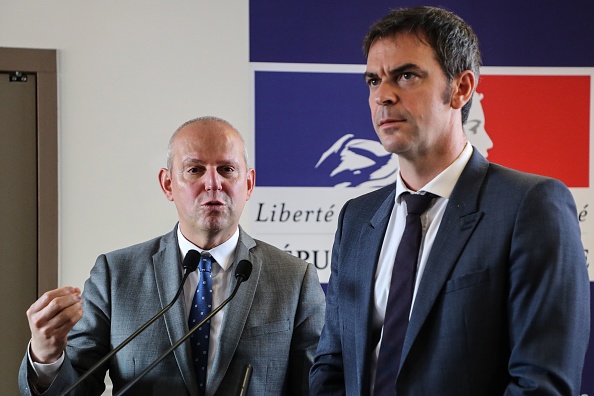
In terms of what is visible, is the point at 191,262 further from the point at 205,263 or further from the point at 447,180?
the point at 447,180

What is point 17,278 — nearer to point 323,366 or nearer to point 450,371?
point 323,366

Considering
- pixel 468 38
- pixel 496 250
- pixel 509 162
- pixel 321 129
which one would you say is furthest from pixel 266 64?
pixel 496 250

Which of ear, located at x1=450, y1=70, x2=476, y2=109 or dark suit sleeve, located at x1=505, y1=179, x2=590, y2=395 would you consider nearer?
dark suit sleeve, located at x1=505, y1=179, x2=590, y2=395

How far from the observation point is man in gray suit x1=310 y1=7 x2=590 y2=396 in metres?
1.40

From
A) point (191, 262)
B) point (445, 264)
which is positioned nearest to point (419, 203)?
point (445, 264)

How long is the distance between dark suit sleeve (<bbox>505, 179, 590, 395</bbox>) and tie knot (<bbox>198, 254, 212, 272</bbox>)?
0.91 m

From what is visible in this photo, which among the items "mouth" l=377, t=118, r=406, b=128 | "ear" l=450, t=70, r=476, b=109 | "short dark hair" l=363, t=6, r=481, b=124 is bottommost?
"mouth" l=377, t=118, r=406, b=128

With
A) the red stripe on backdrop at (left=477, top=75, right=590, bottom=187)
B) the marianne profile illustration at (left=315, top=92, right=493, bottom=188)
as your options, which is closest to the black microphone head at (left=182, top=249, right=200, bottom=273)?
the marianne profile illustration at (left=315, top=92, right=493, bottom=188)

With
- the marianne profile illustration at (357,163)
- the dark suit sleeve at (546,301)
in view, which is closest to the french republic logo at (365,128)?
the marianne profile illustration at (357,163)

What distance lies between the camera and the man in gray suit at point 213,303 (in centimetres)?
196

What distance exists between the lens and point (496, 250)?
57.1 inches

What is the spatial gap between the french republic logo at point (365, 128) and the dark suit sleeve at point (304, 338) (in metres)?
1.65

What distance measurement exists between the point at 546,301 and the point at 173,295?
3.46ft

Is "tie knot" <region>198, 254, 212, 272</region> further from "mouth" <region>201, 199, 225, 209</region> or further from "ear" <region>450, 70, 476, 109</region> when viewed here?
"ear" <region>450, 70, 476, 109</region>
